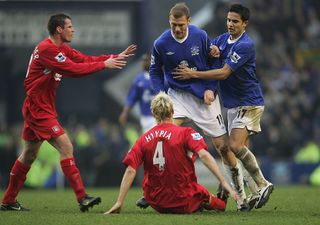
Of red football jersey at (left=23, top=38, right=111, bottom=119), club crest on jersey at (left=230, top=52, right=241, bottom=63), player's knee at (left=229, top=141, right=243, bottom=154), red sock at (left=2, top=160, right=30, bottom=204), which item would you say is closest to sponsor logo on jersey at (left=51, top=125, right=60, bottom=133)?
red football jersey at (left=23, top=38, right=111, bottom=119)

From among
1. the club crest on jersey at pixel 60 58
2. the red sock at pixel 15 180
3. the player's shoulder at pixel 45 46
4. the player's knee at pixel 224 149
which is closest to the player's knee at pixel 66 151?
Answer: the red sock at pixel 15 180

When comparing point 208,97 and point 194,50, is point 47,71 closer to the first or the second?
point 194,50

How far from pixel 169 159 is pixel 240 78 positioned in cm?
183

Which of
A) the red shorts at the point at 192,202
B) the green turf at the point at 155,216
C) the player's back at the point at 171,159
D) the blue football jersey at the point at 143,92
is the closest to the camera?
the green turf at the point at 155,216

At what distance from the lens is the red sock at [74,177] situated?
10.3 m

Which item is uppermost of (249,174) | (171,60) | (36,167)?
(171,60)

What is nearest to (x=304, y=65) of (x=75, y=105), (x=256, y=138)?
(x=256, y=138)

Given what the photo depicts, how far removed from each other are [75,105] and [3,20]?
272 centimetres

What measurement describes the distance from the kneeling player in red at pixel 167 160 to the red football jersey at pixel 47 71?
1173 mm

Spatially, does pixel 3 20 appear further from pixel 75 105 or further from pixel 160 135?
pixel 160 135

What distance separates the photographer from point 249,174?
1120 centimetres

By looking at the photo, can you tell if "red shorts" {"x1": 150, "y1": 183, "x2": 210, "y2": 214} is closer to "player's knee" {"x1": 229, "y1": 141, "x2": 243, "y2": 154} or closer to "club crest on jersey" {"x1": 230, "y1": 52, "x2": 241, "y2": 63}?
"player's knee" {"x1": 229, "y1": 141, "x2": 243, "y2": 154}

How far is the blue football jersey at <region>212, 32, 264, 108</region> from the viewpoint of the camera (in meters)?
10.8

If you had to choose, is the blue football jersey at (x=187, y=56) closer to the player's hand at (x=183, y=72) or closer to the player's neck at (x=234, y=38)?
the player's hand at (x=183, y=72)
